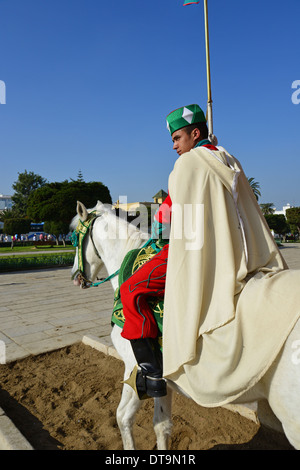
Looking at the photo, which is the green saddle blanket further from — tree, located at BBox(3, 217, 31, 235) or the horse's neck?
tree, located at BBox(3, 217, 31, 235)

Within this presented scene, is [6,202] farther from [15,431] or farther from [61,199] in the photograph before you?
[15,431]

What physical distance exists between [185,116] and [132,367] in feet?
6.02

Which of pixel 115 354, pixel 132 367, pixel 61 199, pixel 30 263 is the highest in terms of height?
pixel 61 199

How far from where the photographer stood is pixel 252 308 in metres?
1.58

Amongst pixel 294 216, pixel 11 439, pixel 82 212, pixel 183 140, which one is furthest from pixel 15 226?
pixel 183 140

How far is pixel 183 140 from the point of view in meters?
2.24

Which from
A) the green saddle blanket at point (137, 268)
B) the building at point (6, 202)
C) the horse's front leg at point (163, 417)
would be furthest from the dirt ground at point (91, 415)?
the building at point (6, 202)

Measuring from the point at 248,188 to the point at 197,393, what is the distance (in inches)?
48.5

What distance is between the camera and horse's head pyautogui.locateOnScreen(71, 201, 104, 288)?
3.11 metres

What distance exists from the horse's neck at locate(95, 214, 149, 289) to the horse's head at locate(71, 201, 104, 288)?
0.43 ft

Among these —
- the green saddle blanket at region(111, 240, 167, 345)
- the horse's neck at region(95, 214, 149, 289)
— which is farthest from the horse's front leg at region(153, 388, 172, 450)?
the horse's neck at region(95, 214, 149, 289)

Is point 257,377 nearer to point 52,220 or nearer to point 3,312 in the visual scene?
point 3,312
